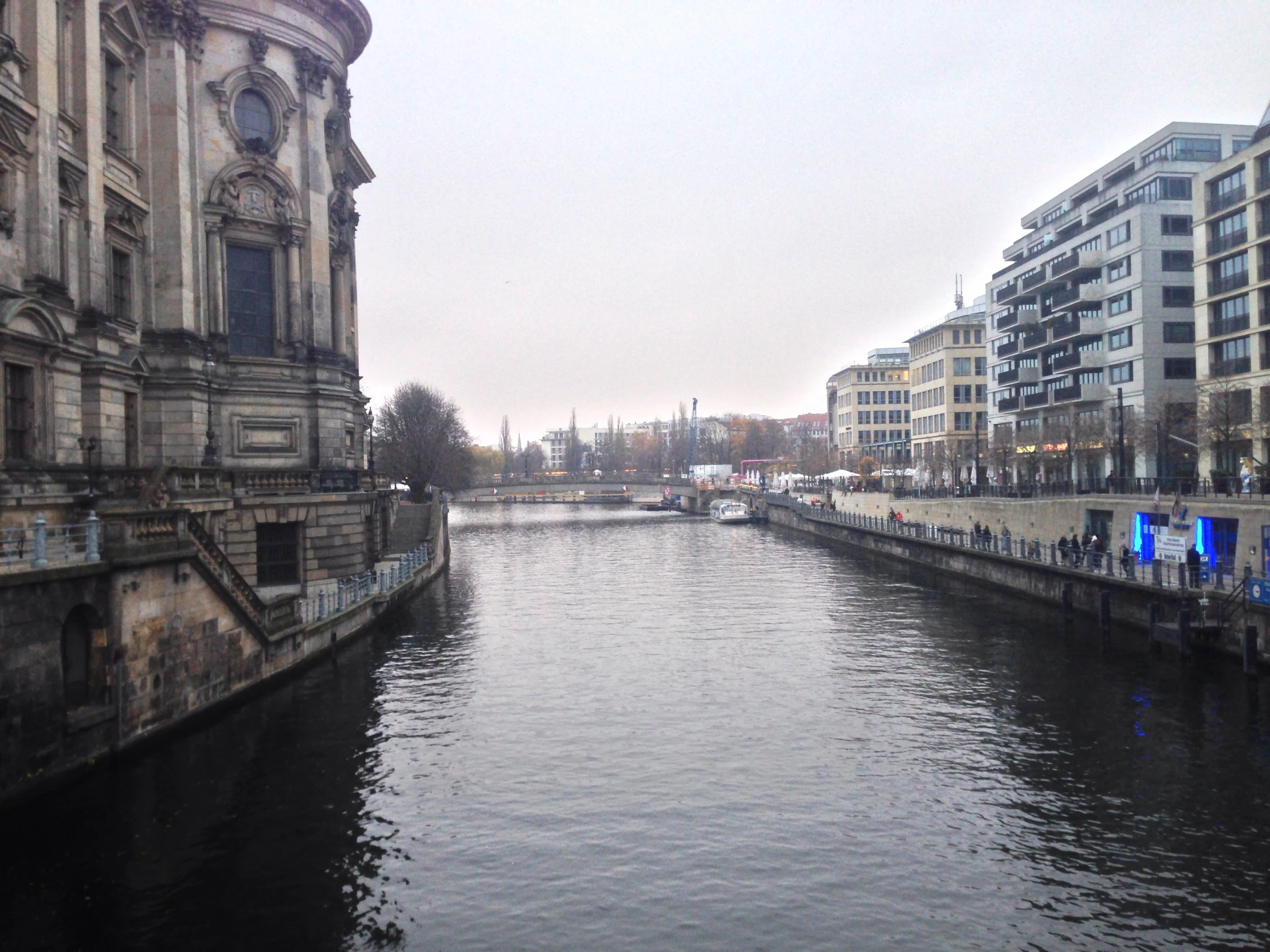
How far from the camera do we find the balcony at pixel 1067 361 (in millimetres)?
74062

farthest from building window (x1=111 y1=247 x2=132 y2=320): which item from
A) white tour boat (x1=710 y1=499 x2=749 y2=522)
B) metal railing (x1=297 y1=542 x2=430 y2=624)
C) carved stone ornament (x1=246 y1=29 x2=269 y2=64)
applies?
white tour boat (x1=710 y1=499 x2=749 y2=522)

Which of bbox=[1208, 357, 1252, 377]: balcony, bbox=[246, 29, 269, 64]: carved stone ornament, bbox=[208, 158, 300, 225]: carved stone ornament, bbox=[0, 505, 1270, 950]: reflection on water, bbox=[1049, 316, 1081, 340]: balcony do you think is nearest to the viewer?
bbox=[0, 505, 1270, 950]: reflection on water

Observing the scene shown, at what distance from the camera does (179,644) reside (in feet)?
72.1

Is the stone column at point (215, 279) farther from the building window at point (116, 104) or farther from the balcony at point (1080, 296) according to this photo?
the balcony at point (1080, 296)

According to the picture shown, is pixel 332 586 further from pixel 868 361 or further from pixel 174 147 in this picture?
pixel 868 361

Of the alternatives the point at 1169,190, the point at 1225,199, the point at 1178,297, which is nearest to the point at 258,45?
the point at 1225,199

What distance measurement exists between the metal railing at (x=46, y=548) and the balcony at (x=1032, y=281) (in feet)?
246

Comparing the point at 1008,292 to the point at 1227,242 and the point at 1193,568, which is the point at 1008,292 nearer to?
the point at 1227,242

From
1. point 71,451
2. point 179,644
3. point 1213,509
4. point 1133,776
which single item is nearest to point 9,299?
point 71,451

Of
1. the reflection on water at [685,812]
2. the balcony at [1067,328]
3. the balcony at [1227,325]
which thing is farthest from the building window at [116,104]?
the balcony at [1067,328]

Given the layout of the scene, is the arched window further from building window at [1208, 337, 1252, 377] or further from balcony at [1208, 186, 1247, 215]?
balcony at [1208, 186, 1247, 215]

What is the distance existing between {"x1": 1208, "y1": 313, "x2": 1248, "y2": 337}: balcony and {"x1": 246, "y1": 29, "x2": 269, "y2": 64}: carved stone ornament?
167 ft

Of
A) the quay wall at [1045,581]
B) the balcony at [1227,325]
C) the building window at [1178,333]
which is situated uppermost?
the building window at [1178,333]

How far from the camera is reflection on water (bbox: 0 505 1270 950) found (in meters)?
14.0
